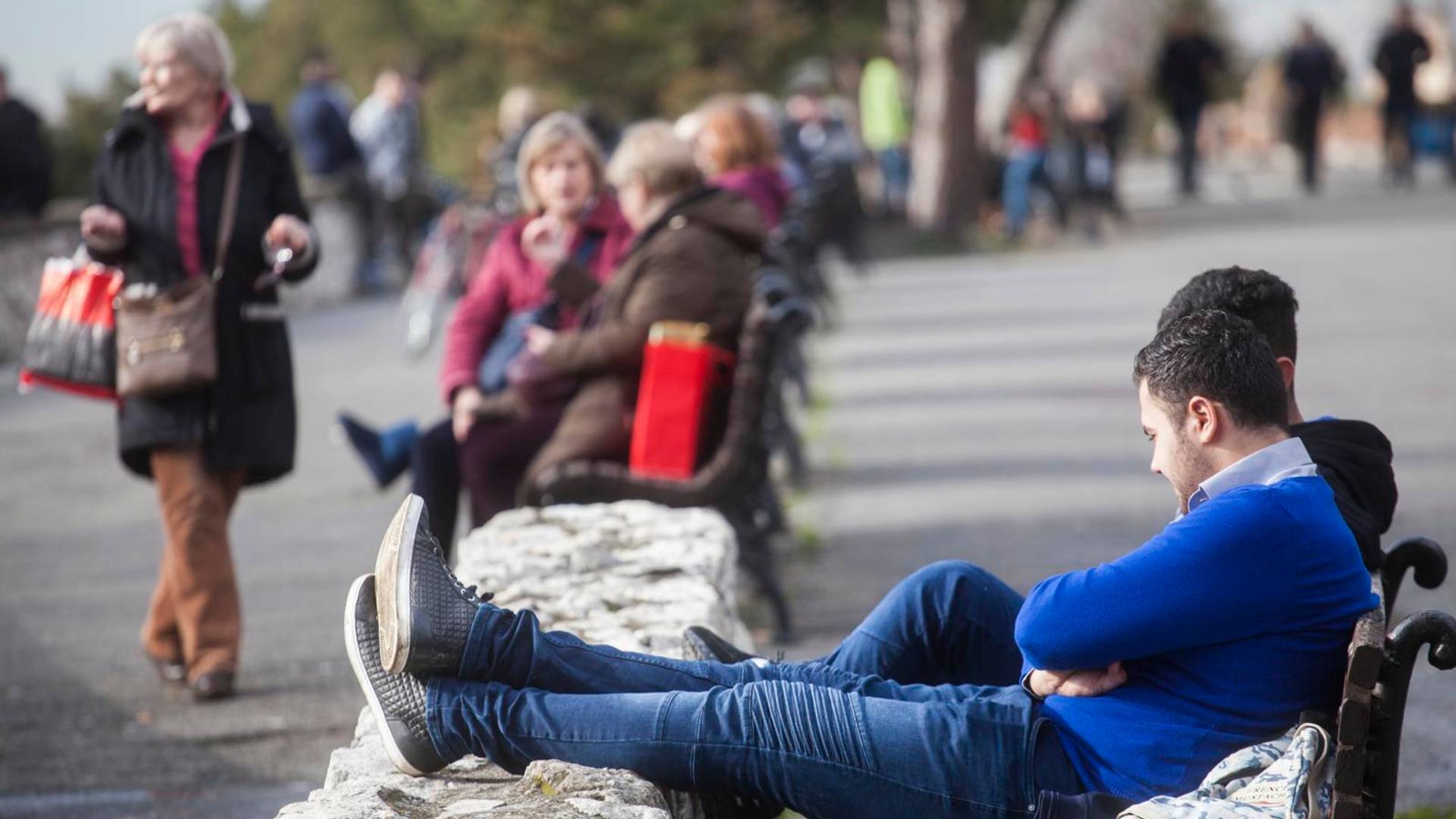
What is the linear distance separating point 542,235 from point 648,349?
0.88 meters

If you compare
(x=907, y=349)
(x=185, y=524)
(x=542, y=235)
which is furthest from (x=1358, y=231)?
(x=185, y=524)

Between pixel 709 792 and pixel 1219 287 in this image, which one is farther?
pixel 1219 287

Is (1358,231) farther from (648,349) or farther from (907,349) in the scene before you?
(648,349)

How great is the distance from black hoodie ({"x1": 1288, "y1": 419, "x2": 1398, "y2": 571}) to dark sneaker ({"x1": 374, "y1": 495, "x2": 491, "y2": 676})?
5.59 ft

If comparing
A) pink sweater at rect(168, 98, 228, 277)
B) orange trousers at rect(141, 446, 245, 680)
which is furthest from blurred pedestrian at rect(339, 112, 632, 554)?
pink sweater at rect(168, 98, 228, 277)

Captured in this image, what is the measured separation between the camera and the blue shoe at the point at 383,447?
6.50 metres

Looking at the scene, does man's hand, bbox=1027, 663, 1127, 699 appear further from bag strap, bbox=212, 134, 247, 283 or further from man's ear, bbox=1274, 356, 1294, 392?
bag strap, bbox=212, 134, 247, 283

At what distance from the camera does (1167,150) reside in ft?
155

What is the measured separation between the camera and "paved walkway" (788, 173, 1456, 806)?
6660mm

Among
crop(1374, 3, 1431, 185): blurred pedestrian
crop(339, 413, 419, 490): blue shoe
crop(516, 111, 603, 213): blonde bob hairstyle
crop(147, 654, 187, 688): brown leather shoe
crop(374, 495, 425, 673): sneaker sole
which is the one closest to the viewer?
crop(374, 495, 425, 673): sneaker sole

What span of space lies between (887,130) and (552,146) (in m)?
18.5

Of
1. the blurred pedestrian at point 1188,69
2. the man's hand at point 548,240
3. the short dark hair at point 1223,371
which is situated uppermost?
the blurred pedestrian at point 1188,69

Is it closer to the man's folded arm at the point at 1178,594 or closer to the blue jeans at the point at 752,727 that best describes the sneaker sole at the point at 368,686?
the blue jeans at the point at 752,727

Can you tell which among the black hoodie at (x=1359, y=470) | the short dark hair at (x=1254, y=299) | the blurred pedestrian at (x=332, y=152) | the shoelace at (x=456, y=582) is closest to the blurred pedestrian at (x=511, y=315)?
the shoelace at (x=456, y=582)
